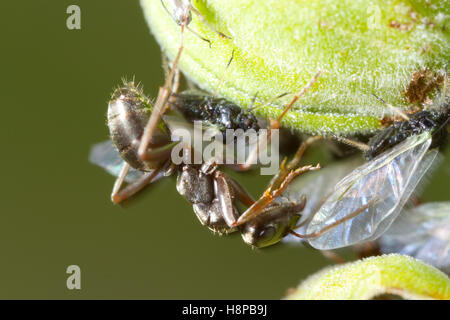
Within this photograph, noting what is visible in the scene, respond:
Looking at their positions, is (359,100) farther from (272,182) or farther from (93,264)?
(93,264)

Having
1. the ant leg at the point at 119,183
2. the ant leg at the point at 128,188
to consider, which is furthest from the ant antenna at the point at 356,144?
the ant leg at the point at 119,183

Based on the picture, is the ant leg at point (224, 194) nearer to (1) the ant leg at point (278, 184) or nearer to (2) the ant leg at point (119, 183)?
(1) the ant leg at point (278, 184)

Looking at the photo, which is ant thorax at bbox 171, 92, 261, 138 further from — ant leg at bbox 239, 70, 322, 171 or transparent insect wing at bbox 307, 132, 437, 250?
transparent insect wing at bbox 307, 132, 437, 250

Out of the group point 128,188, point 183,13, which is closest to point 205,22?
point 183,13

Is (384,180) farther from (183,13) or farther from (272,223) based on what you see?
(183,13)

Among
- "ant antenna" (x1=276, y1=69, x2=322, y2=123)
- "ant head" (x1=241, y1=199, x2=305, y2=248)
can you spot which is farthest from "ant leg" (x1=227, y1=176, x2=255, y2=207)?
"ant antenna" (x1=276, y1=69, x2=322, y2=123)

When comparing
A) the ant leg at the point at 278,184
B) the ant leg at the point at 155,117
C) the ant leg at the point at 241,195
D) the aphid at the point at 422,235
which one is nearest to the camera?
the ant leg at the point at 155,117
